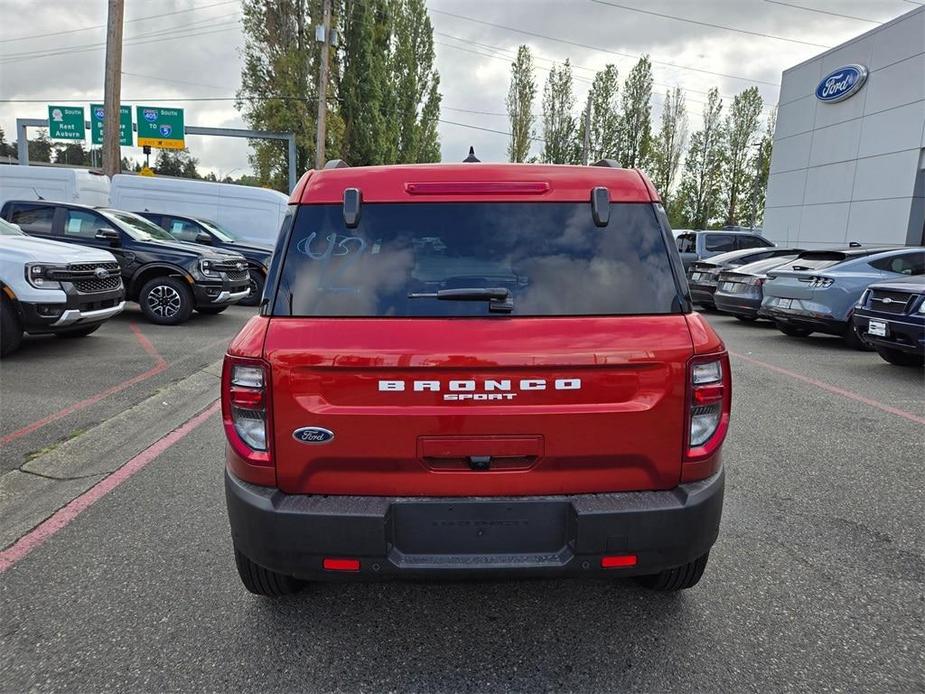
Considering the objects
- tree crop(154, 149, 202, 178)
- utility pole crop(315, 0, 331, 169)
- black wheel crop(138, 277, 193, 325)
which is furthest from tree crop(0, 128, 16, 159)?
black wheel crop(138, 277, 193, 325)

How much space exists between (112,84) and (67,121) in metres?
21.0

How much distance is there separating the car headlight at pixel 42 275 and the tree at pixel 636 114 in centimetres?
4337

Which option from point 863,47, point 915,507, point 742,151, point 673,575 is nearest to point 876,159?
point 863,47

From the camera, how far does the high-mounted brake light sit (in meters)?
2.28

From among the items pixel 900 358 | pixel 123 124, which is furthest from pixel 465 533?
pixel 123 124

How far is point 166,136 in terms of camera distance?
28500 mm

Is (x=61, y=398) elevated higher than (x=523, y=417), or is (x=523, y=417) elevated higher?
(x=523, y=417)

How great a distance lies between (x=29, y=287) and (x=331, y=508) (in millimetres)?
6377

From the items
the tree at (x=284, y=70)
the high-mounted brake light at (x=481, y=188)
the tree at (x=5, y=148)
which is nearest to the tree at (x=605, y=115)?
the tree at (x=284, y=70)

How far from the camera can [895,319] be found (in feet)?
23.2

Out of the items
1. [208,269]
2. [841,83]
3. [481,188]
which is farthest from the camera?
[841,83]

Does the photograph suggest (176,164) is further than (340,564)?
Yes

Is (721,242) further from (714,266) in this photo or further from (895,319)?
(895,319)

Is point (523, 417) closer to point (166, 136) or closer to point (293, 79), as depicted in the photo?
point (293, 79)
